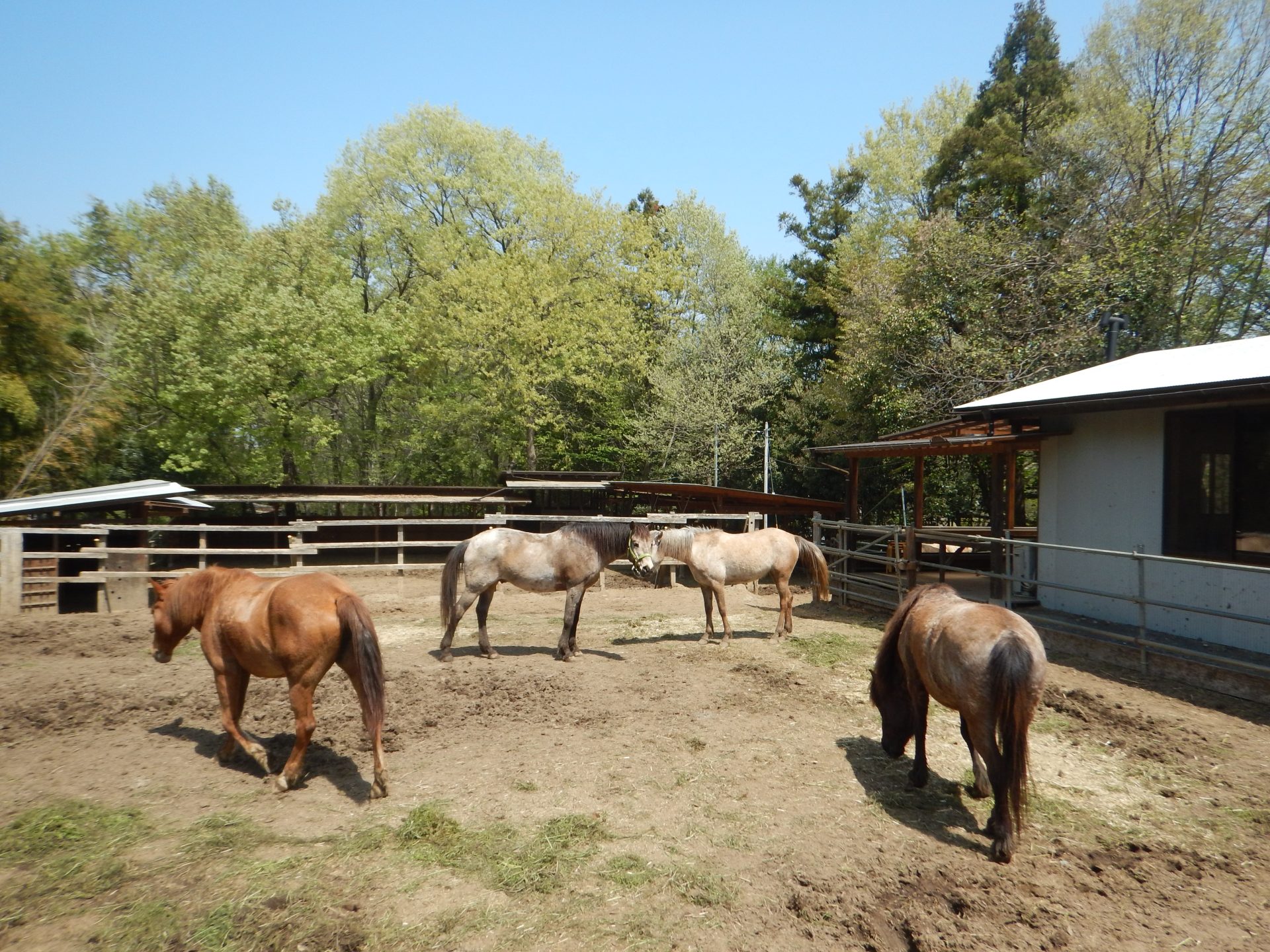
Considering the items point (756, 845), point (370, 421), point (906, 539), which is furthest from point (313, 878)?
point (370, 421)

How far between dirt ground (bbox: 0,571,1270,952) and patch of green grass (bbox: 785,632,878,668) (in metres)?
0.59

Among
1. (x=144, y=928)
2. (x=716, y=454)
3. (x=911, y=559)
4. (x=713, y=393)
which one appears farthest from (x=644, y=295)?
(x=144, y=928)

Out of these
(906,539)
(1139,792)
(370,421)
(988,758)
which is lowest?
(1139,792)

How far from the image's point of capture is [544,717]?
595cm

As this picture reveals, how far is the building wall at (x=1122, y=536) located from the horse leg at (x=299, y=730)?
7745 mm

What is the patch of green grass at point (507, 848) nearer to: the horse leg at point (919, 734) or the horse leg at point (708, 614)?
the horse leg at point (919, 734)

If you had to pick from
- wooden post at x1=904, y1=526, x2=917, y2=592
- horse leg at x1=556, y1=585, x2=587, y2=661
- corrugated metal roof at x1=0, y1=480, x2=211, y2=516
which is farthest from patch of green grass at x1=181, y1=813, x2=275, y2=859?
corrugated metal roof at x1=0, y1=480, x2=211, y2=516

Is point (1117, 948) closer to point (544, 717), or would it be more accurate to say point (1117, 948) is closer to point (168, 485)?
point (544, 717)

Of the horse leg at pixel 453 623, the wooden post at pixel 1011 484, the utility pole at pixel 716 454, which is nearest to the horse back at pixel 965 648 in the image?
the horse leg at pixel 453 623

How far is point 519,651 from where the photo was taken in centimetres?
849

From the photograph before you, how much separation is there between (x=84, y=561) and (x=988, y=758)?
12927mm

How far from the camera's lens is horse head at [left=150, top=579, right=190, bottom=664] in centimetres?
544

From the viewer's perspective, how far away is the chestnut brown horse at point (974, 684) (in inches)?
149

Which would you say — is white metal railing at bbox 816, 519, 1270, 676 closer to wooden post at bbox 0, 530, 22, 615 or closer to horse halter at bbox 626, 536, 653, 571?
horse halter at bbox 626, 536, 653, 571
